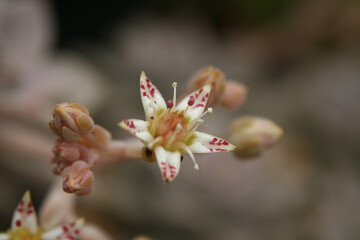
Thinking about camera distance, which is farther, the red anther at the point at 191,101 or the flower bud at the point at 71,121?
the red anther at the point at 191,101

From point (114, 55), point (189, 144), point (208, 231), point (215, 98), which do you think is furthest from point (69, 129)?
point (114, 55)

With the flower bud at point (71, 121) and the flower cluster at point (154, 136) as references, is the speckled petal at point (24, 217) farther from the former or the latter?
the flower bud at point (71, 121)

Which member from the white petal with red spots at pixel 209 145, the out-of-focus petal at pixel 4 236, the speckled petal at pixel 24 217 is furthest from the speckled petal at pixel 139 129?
the out-of-focus petal at pixel 4 236

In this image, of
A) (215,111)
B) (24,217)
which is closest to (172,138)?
(24,217)

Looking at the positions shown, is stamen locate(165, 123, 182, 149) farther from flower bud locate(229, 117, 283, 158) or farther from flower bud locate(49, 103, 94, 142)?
flower bud locate(229, 117, 283, 158)

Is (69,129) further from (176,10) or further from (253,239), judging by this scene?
(176,10)

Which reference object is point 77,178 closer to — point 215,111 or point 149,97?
point 149,97

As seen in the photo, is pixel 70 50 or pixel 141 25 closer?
pixel 70 50
